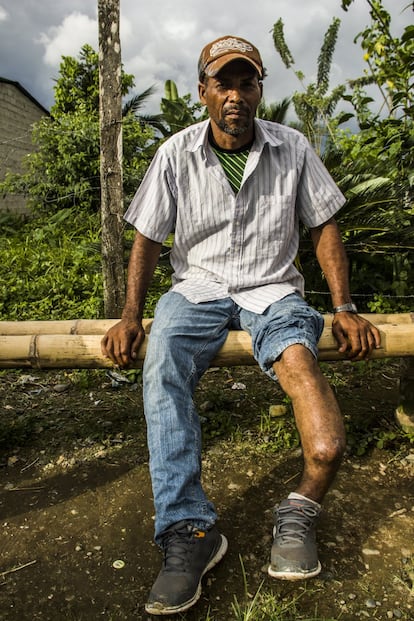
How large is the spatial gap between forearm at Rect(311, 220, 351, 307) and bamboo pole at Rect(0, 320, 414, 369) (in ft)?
0.57

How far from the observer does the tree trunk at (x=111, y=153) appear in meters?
4.10

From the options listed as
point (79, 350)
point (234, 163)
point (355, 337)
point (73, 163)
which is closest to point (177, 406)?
point (79, 350)

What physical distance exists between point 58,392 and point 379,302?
251 centimetres

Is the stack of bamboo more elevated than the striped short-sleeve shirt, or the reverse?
the striped short-sleeve shirt

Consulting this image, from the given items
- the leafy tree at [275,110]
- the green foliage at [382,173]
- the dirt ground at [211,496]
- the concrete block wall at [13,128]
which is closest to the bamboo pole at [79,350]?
the dirt ground at [211,496]

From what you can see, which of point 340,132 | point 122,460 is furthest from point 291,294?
point 340,132

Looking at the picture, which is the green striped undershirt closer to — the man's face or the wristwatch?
the man's face

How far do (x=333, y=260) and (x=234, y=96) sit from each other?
0.86 meters

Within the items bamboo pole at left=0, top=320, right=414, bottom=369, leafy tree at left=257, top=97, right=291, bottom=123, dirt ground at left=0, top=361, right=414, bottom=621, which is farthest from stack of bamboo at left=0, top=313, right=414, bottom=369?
leafy tree at left=257, top=97, right=291, bottom=123

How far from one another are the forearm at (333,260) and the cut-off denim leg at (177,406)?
0.57 meters

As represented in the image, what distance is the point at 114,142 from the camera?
14.0ft

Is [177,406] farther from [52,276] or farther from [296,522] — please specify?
[52,276]

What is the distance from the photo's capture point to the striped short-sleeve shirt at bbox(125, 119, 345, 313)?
2.50m

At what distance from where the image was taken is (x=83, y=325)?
2.76m
